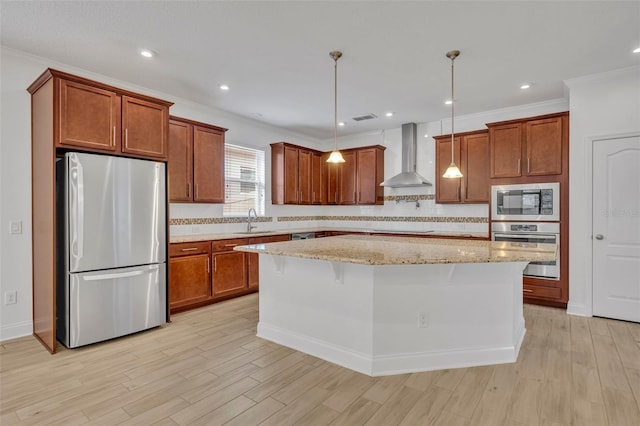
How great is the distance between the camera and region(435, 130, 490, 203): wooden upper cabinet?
490 centimetres

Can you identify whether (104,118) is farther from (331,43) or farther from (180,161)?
(331,43)

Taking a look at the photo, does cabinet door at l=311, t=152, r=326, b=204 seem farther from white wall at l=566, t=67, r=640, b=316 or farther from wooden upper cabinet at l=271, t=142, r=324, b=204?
white wall at l=566, t=67, r=640, b=316

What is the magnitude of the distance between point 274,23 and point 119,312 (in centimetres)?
298

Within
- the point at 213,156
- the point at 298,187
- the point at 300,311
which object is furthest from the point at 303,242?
the point at 298,187

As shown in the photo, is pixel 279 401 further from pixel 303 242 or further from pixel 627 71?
pixel 627 71

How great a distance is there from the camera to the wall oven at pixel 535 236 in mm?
4129

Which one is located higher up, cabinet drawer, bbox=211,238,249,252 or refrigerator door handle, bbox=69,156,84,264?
refrigerator door handle, bbox=69,156,84,264

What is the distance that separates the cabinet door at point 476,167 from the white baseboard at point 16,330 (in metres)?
5.60

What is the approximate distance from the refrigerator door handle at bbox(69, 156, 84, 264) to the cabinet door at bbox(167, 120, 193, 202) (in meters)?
1.29

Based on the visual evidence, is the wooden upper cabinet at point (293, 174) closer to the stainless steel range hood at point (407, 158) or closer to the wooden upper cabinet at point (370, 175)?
the wooden upper cabinet at point (370, 175)

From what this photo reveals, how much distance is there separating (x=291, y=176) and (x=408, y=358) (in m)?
4.00

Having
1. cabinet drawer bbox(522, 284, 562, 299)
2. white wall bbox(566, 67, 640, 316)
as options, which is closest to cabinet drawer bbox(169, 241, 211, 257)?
cabinet drawer bbox(522, 284, 562, 299)

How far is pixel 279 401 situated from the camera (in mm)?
2160

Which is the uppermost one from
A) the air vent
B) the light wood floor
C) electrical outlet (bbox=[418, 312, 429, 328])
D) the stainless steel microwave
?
the air vent
